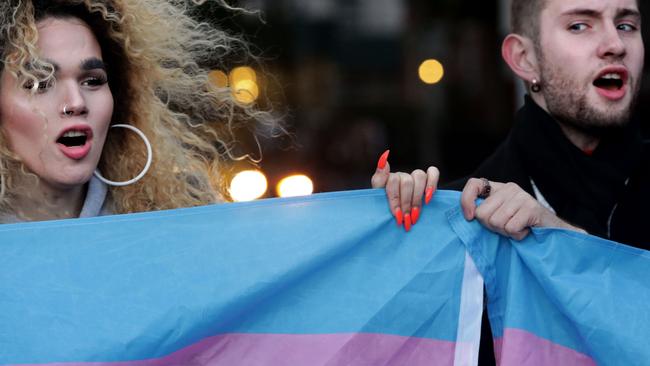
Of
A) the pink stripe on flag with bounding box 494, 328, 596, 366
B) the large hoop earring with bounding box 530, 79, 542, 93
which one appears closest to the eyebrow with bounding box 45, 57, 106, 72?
the pink stripe on flag with bounding box 494, 328, 596, 366

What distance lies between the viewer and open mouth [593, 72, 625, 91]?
3098 mm

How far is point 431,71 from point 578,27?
36.0 feet

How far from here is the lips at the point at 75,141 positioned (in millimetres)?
2572

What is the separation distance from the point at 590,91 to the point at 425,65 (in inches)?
433

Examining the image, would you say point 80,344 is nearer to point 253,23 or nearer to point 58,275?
point 58,275

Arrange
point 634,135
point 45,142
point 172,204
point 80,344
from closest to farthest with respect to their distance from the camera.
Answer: point 80,344, point 45,142, point 172,204, point 634,135

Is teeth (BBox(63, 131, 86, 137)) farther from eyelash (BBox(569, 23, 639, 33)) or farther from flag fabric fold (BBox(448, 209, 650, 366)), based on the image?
eyelash (BBox(569, 23, 639, 33))

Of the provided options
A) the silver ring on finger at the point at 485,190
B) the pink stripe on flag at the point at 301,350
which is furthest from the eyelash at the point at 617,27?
the pink stripe on flag at the point at 301,350

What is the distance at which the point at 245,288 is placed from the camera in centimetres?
250

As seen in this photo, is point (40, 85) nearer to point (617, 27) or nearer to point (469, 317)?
point (469, 317)

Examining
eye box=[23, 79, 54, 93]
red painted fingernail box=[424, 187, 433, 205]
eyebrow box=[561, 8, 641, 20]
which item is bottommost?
red painted fingernail box=[424, 187, 433, 205]

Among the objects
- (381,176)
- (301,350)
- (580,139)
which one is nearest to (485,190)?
(381,176)

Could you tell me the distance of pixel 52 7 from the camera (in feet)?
8.68

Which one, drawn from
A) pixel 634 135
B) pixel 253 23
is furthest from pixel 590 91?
pixel 253 23
